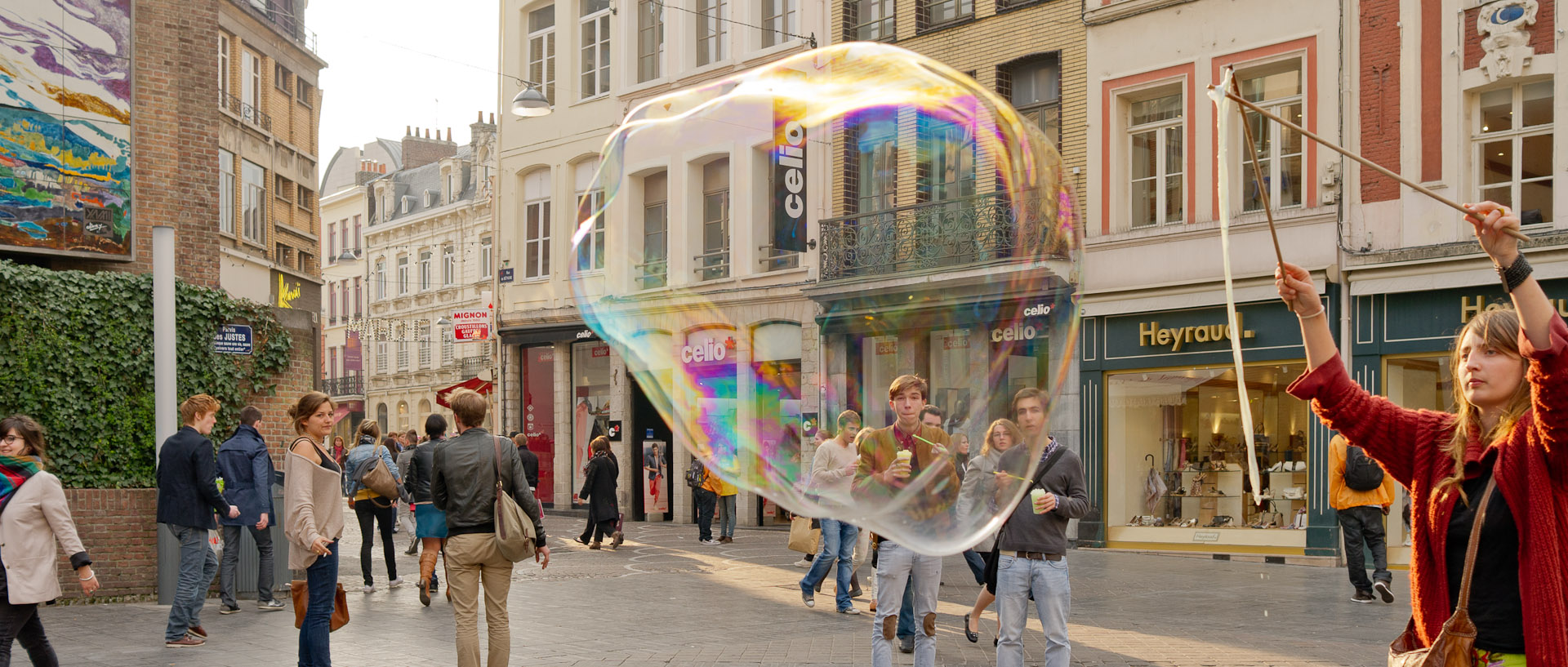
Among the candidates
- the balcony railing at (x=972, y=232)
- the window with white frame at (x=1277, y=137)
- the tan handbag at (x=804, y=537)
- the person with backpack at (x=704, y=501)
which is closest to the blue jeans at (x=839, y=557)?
the tan handbag at (x=804, y=537)

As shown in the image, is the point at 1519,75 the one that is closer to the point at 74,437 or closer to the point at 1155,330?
the point at 1155,330

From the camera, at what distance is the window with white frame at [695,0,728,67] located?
80.8ft

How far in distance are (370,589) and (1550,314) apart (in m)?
13.4

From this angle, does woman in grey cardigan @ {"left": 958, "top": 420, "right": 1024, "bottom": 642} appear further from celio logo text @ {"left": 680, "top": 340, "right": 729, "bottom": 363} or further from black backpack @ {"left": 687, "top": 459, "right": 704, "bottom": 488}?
black backpack @ {"left": 687, "top": 459, "right": 704, "bottom": 488}

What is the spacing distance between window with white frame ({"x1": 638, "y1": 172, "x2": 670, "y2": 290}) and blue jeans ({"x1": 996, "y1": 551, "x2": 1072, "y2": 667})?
8.95ft

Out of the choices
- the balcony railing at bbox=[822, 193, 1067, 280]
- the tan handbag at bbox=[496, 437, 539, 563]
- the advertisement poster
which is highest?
the balcony railing at bbox=[822, 193, 1067, 280]

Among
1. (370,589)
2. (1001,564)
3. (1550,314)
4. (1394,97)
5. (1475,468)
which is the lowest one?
(370,589)

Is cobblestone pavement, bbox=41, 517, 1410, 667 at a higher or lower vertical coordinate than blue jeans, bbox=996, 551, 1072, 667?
lower

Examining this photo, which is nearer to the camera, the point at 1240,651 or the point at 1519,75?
the point at 1240,651

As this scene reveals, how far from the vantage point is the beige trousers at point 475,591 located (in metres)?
7.98

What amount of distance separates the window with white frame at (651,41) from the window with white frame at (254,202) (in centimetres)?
1319

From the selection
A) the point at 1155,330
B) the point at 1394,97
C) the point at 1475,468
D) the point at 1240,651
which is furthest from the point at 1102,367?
the point at 1475,468

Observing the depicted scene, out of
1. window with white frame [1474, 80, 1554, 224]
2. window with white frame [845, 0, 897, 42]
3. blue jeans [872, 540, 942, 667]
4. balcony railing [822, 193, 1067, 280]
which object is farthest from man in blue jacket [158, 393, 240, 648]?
window with white frame [845, 0, 897, 42]

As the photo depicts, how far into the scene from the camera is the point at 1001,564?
7.75 meters
